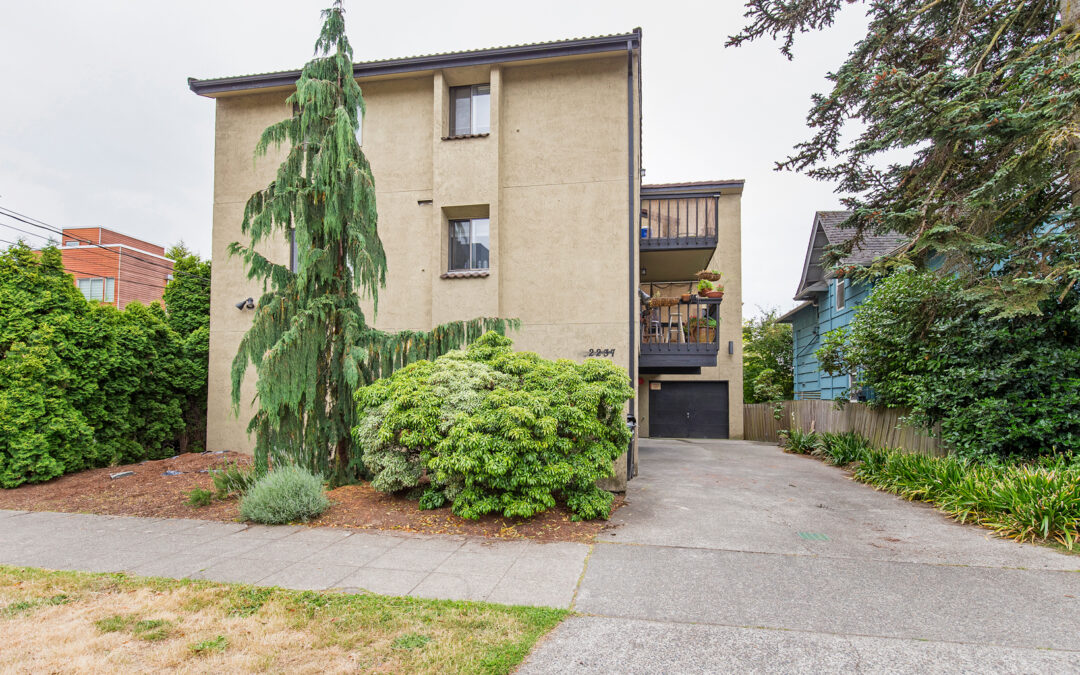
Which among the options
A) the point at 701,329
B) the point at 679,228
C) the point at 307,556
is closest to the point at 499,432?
the point at 307,556

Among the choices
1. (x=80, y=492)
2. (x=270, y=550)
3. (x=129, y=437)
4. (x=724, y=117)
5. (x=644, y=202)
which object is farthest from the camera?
(x=724, y=117)

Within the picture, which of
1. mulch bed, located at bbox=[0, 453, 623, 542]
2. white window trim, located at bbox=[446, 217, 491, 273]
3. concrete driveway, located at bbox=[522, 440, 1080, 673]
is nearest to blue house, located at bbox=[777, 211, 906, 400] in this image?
white window trim, located at bbox=[446, 217, 491, 273]

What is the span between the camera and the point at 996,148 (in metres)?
7.62

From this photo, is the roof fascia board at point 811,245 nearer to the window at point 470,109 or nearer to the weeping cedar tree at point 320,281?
the window at point 470,109

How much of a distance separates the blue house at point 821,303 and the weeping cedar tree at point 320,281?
13.4 meters

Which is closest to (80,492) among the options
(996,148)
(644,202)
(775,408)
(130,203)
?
(644,202)

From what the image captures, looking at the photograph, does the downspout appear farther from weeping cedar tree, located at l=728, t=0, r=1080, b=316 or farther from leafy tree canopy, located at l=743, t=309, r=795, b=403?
leafy tree canopy, located at l=743, t=309, r=795, b=403

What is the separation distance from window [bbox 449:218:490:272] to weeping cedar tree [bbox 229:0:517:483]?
2169 mm

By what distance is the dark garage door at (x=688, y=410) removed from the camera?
2000 centimetres

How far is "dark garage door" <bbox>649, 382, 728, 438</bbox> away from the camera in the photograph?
20000mm

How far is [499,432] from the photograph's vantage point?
608 centimetres

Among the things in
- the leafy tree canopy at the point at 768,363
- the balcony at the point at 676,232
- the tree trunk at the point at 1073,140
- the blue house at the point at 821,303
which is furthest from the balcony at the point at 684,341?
the leafy tree canopy at the point at 768,363

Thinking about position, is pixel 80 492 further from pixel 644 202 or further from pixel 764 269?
pixel 764 269

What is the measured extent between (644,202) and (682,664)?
1177 cm
